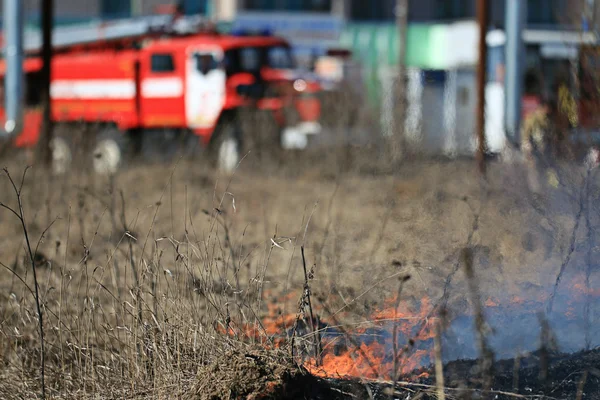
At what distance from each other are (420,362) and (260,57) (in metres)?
14.5

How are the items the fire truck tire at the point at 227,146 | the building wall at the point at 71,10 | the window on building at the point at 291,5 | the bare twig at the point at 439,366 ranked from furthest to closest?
1. the building wall at the point at 71,10
2. the window on building at the point at 291,5
3. the fire truck tire at the point at 227,146
4. the bare twig at the point at 439,366

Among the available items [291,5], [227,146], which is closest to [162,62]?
[227,146]

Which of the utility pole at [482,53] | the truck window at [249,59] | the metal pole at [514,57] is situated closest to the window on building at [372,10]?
the truck window at [249,59]

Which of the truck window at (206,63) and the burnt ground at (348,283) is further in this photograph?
the truck window at (206,63)

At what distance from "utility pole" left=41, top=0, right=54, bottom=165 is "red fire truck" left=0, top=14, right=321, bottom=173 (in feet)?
2.60

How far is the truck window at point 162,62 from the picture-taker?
18.1 metres

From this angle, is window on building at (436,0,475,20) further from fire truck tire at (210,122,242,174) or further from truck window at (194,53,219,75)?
fire truck tire at (210,122,242,174)

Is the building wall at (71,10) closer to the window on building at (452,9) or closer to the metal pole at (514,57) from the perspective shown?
the window on building at (452,9)

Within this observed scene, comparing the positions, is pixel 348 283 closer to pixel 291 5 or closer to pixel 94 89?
pixel 94 89

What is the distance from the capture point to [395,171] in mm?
11945

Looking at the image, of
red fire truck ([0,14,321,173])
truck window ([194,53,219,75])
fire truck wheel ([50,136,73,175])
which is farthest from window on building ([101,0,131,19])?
fire truck wheel ([50,136,73,175])

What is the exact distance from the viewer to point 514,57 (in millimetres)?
12719

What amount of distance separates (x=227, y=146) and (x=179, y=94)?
6.74 feet

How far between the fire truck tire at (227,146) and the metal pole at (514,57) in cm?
520
